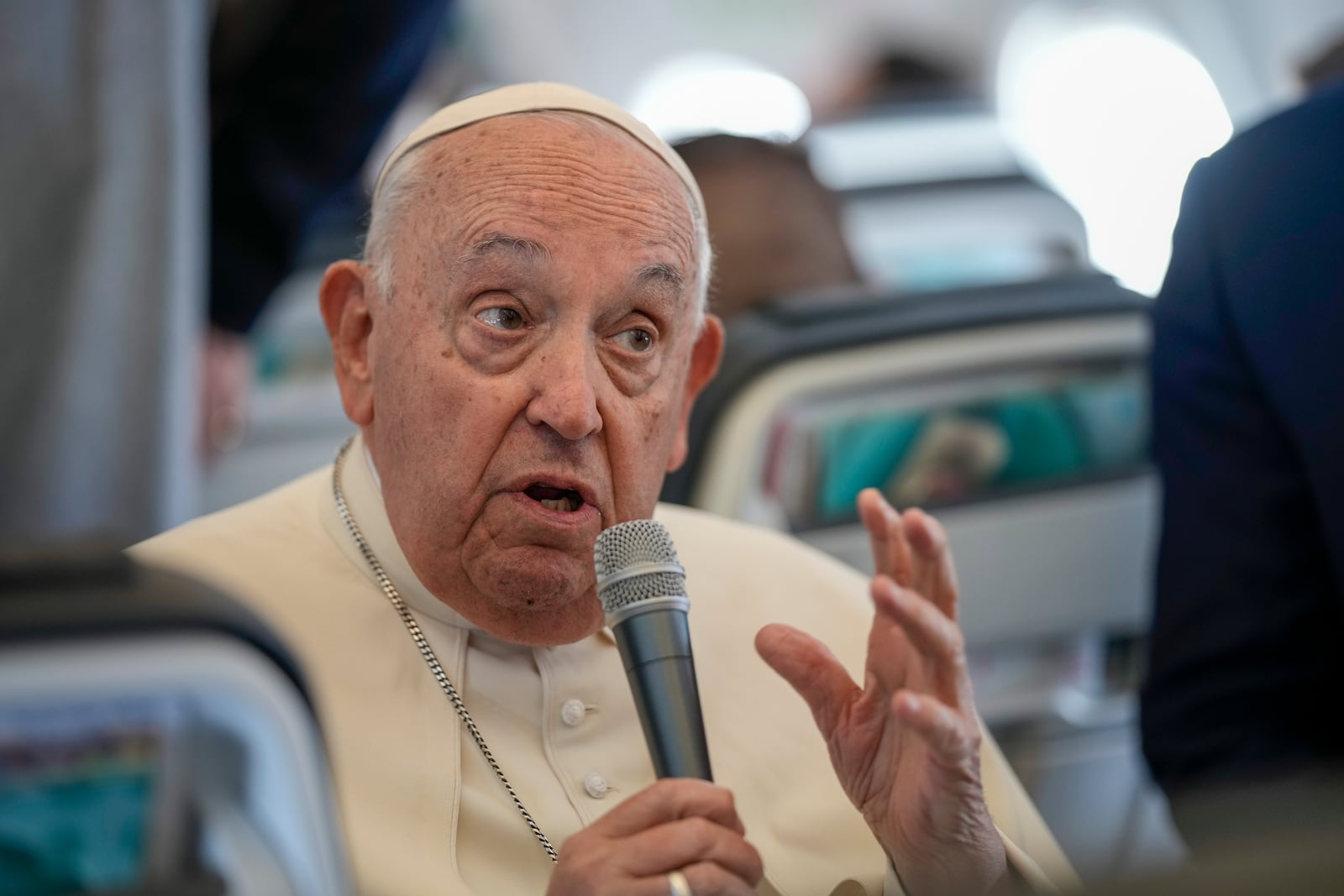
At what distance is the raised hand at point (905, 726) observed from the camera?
1.58 m

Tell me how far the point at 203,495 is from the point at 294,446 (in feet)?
1.80

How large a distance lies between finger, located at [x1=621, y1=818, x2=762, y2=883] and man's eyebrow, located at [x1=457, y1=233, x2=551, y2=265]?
664 mm

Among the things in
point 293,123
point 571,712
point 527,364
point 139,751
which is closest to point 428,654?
point 571,712

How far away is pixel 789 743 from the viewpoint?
190 cm

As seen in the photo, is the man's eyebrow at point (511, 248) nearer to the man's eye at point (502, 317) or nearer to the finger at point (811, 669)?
the man's eye at point (502, 317)

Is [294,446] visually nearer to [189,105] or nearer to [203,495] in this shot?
[203,495]

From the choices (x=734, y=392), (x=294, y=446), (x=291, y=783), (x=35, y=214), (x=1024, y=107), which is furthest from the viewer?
(x=1024, y=107)

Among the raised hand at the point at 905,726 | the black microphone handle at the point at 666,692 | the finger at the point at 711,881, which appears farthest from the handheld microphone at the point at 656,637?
the raised hand at the point at 905,726

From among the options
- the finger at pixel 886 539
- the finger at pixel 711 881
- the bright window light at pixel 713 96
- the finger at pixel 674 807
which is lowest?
the finger at pixel 711 881

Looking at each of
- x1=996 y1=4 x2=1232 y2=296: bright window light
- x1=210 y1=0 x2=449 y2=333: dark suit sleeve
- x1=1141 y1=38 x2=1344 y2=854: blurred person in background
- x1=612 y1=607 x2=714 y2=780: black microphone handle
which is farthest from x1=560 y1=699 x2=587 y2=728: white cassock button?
x1=996 y1=4 x2=1232 y2=296: bright window light

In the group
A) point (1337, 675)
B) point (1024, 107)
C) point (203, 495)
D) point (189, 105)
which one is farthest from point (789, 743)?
point (1024, 107)

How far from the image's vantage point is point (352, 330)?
183 cm

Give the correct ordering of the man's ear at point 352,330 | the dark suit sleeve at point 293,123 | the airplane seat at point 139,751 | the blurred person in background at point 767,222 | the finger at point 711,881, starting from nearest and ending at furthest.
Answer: the airplane seat at point 139,751
the finger at point 711,881
the man's ear at point 352,330
the dark suit sleeve at point 293,123
the blurred person in background at point 767,222

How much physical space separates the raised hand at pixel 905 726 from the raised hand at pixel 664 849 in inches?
11.8
